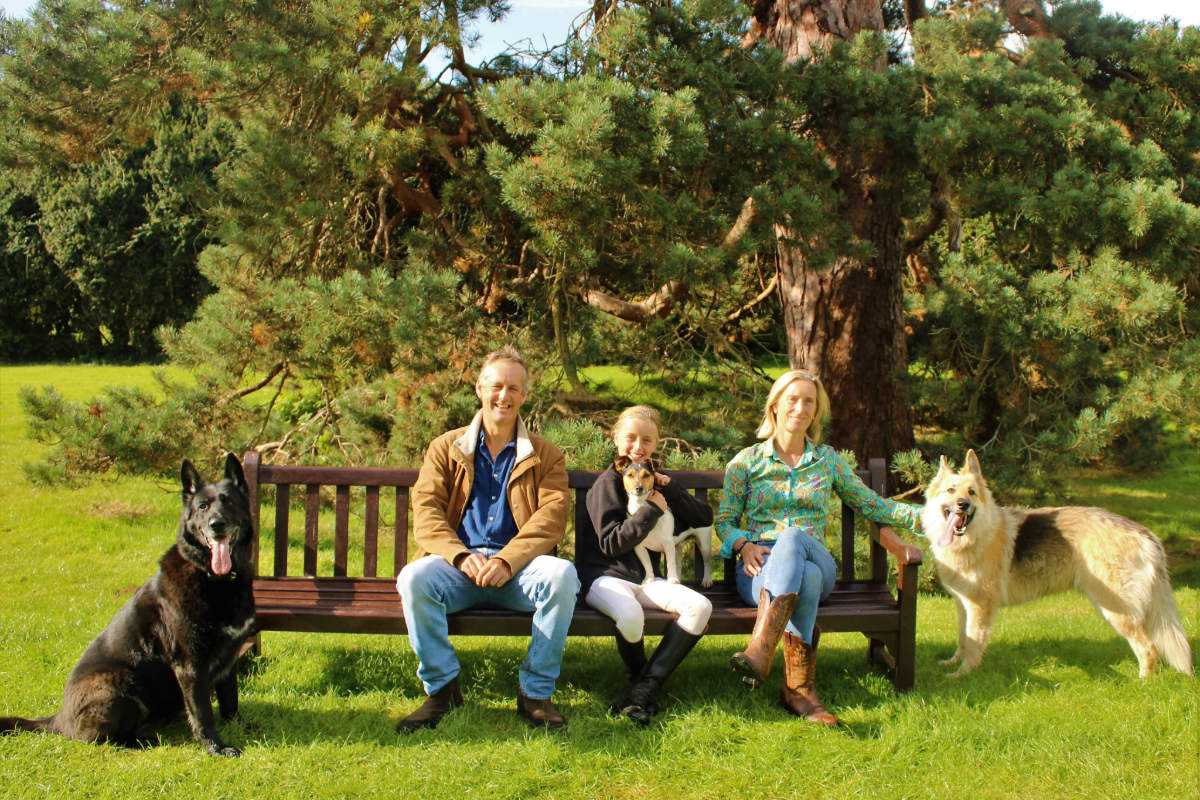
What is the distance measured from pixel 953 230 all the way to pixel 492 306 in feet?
12.5

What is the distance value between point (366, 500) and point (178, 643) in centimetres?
110

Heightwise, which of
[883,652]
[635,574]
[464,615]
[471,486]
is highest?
[471,486]

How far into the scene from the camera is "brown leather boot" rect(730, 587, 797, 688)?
322 centimetres

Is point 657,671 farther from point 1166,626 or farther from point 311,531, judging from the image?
point 1166,626

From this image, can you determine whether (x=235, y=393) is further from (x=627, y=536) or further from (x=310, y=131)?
(x=627, y=536)

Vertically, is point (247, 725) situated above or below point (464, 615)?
below

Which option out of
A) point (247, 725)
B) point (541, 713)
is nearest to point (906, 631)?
point (541, 713)

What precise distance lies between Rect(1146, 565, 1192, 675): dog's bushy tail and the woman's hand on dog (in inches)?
68.3

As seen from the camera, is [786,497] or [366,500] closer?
[786,497]

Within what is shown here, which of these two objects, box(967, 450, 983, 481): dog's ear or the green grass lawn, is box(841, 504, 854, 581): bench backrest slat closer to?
the green grass lawn

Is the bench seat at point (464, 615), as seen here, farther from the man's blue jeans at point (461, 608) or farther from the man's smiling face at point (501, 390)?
the man's smiling face at point (501, 390)

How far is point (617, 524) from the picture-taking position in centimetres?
358

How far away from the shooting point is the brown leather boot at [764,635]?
3221 millimetres

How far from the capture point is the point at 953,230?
22.8 ft
